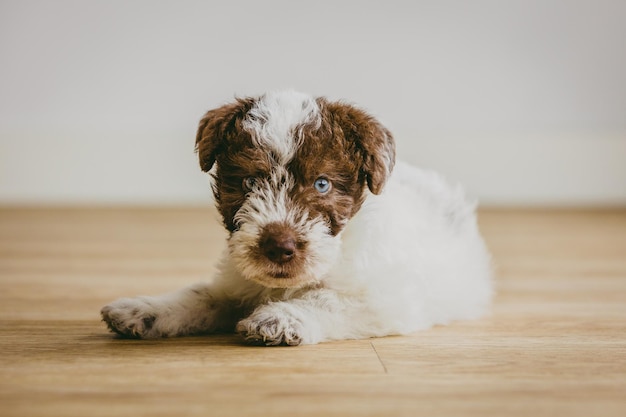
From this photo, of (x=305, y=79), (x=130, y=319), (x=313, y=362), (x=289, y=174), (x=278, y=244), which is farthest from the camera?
(x=305, y=79)

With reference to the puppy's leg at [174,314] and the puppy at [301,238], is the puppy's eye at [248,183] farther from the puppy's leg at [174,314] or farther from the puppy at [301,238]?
the puppy's leg at [174,314]

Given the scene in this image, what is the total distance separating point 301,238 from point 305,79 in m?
6.09

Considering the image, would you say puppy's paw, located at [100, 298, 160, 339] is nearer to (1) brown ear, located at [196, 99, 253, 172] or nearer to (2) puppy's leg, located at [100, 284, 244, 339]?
(2) puppy's leg, located at [100, 284, 244, 339]

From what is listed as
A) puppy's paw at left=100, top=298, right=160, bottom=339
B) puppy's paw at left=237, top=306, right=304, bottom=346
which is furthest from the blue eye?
puppy's paw at left=100, top=298, right=160, bottom=339

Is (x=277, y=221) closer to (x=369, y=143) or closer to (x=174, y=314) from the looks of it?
(x=369, y=143)

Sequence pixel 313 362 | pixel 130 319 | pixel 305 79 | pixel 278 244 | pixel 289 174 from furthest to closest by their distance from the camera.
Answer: pixel 305 79 < pixel 130 319 < pixel 289 174 < pixel 278 244 < pixel 313 362

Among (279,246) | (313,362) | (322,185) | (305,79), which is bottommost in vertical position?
(313,362)

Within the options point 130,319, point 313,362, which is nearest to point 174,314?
point 130,319

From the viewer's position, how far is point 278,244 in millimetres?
2650

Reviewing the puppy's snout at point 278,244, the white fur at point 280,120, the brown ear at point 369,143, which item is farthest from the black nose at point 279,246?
the brown ear at point 369,143

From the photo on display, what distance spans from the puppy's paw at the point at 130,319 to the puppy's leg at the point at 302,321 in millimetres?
349

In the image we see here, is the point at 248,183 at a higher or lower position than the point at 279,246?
higher

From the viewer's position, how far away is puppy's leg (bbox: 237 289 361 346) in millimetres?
2754

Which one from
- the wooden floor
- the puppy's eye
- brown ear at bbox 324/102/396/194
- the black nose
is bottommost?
the wooden floor
